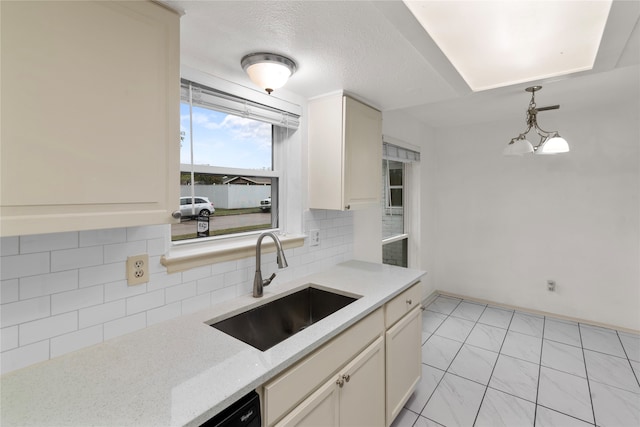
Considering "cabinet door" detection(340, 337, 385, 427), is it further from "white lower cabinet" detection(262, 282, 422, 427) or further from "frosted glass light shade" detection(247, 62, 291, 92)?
"frosted glass light shade" detection(247, 62, 291, 92)

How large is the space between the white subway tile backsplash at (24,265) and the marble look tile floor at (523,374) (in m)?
2.05

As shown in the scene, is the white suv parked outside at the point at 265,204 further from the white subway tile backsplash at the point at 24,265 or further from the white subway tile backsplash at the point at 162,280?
the white subway tile backsplash at the point at 24,265

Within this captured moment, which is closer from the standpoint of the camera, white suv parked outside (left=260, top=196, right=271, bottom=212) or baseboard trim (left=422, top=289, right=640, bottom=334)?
white suv parked outside (left=260, top=196, right=271, bottom=212)

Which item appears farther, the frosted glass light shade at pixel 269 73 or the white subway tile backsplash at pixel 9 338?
the frosted glass light shade at pixel 269 73

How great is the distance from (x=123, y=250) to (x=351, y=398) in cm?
119

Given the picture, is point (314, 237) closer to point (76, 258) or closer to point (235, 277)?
point (235, 277)

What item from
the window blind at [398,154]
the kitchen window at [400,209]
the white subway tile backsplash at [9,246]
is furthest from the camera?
the kitchen window at [400,209]

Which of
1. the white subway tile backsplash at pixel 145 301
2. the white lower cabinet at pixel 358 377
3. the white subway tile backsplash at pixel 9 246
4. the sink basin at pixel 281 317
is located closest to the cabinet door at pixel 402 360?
the white lower cabinet at pixel 358 377

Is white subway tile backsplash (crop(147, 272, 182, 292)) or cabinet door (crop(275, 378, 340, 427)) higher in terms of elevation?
white subway tile backsplash (crop(147, 272, 182, 292))

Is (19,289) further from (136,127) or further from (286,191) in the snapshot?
(286,191)

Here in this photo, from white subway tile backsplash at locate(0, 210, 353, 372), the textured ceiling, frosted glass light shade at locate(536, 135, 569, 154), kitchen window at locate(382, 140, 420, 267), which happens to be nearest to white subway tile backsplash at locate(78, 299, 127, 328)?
white subway tile backsplash at locate(0, 210, 353, 372)

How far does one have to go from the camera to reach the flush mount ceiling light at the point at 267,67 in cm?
139

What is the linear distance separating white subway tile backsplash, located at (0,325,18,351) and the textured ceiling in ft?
3.92

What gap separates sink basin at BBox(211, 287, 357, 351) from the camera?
4.93 feet
